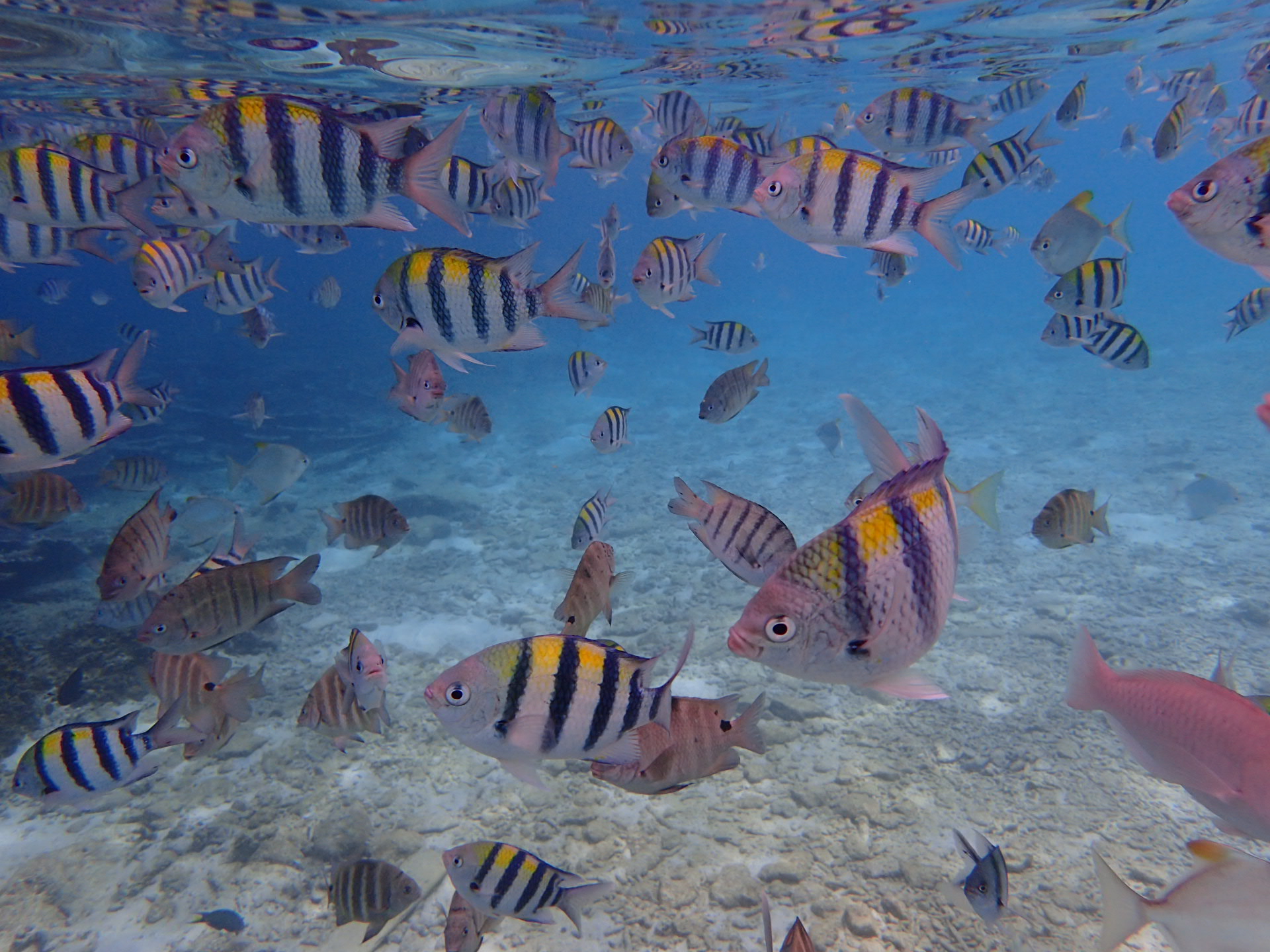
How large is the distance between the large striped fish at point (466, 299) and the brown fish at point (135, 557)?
2.15 metres

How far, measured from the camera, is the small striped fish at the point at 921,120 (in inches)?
212

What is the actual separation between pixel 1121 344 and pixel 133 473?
1046 centimetres

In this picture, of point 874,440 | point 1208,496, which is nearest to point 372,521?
point 874,440

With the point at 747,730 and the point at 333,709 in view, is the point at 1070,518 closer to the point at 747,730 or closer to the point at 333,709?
the point at 747,730

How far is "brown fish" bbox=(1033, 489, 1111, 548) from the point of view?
5.08 metres

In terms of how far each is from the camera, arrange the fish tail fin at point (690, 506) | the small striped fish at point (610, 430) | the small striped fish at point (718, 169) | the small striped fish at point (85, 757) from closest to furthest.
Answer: the fish tail fin at point (690, 506), the small striped fish at point (85, 757), the small striped fish at point (718, 169), the small striped fish at point (610, 430)

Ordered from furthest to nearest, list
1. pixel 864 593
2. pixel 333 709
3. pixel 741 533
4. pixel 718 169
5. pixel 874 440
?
pixel 718 169 < pixel 333 709 < pixel 741 533 < pixel 874 440 < pixel 864 593

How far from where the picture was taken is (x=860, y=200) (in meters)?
3.38

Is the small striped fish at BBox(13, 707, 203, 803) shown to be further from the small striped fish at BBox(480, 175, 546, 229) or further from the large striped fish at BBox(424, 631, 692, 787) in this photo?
the small striped fish at BBox(480, 175, 546, 229)

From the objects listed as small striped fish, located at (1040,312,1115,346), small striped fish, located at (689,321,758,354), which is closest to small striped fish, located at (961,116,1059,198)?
small striped fish, located at (1040,312,1115,346)

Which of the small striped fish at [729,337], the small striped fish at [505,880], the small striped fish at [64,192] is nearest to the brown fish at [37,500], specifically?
the small striped fish at [64,192]

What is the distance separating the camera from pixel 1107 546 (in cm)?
1150

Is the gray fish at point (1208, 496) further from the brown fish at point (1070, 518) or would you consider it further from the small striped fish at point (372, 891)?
the small striped fish at point (372, 891)

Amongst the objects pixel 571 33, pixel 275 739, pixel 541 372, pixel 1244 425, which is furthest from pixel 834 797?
pixel 541 372
